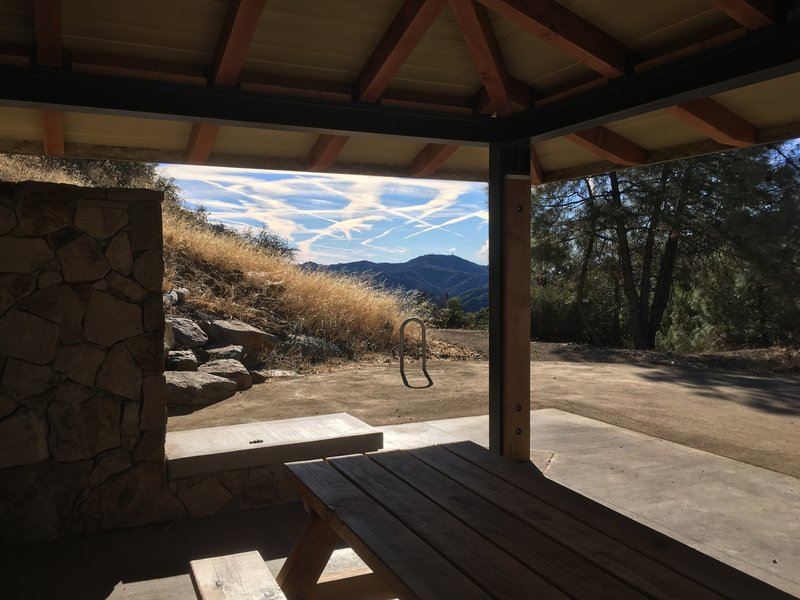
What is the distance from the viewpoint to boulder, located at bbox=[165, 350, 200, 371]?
747 cm

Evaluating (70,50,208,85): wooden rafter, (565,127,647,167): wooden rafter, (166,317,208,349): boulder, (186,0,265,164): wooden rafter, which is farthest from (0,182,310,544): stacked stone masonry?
(166,317,208,349): boulder

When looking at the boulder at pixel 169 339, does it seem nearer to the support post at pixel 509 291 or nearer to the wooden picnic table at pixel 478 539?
the support post at pixel 509 291

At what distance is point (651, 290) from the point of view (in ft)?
52.4

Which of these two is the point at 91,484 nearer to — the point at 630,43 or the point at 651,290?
the point at 630,43

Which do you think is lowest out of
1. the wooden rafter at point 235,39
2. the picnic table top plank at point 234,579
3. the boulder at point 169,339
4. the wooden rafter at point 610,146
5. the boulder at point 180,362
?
the picnic table top plank at point 234,579

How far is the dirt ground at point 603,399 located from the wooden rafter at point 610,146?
7.86ft

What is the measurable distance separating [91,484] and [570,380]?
20.6ft

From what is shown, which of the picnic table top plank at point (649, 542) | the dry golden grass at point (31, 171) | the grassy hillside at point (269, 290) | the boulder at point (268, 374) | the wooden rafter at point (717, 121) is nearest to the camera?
the picnic table top plank at point (649, 542)

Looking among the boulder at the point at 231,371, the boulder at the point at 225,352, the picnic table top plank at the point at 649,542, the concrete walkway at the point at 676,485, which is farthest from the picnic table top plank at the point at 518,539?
the boulder at the point at 225,352

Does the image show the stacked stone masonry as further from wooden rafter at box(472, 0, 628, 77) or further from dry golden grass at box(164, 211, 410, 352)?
dry golden grass at box(164, 211, 410, 352)

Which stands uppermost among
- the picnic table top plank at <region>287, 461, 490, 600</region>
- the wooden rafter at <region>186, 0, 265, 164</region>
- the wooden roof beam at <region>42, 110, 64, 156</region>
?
the wooden rafter at <region>186, 0, 265, 164</region>

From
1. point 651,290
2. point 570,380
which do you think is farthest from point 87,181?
point 651,290

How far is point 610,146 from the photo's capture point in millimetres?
4566

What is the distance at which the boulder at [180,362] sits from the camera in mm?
7469
